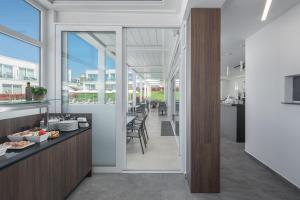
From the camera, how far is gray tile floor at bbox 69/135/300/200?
280cm

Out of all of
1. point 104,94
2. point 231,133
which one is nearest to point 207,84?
point 104,94

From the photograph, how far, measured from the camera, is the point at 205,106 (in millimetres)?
2918

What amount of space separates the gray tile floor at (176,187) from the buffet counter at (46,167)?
326mm

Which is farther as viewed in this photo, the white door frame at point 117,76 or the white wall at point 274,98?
the white door frame at point 117,76

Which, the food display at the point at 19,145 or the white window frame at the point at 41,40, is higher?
the white window frame at the point at 41,40

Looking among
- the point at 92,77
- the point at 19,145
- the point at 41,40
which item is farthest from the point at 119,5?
the point at 19,145

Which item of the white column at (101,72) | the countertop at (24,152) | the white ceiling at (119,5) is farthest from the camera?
the white column at (101,72)

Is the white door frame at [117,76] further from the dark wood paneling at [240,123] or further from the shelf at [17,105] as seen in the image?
the dark wood paneling at [240,123]

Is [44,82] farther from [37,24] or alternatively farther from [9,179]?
[9,179]

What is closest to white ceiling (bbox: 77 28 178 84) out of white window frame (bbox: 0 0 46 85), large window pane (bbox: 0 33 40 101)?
white window frame (bbox: 0 0 46 85)

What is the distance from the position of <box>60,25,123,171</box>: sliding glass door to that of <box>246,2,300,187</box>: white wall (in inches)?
112

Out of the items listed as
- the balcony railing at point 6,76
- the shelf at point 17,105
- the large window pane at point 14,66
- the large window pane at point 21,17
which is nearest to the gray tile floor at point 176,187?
the shelf at point 17,105

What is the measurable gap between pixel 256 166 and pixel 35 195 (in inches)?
155

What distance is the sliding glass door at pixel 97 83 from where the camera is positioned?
3.68m
